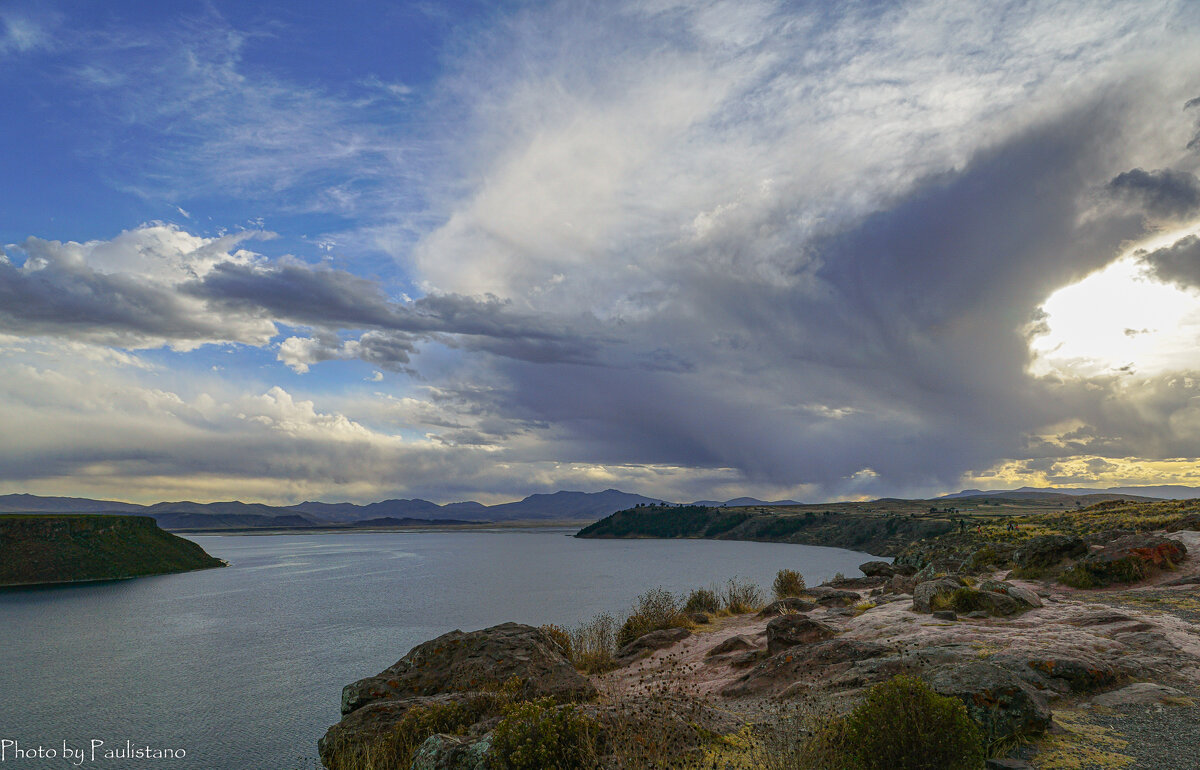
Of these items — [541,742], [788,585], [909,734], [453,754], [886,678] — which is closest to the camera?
[909,734]

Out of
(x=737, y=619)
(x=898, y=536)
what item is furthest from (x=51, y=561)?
(x=898, y=536)

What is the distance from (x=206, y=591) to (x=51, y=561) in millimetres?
45187

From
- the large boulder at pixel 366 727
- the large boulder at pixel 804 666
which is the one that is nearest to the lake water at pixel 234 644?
the large boulder at pixel 366 727

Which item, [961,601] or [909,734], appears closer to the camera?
[909,734]

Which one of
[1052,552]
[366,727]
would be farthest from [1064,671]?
[1052,552]

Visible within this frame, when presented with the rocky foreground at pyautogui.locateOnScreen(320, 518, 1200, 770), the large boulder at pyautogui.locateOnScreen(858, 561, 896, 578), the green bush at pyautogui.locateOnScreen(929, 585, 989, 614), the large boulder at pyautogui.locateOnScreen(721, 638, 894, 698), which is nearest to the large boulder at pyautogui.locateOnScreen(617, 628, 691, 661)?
the rocky foreground at pyautogui.locateOnScreen(320, 518, 1200, 770)

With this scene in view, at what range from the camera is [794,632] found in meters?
17.9

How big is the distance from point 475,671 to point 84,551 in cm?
12180

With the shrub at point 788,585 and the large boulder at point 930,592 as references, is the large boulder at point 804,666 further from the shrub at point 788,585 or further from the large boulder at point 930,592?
the shrub at point 788,585

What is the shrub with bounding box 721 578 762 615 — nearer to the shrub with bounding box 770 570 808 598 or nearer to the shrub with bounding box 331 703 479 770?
the shrub with bounding box 770 570 808 598

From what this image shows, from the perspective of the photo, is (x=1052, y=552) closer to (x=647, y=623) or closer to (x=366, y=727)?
(x=647, y=623)

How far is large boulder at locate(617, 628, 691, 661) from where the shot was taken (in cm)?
2305

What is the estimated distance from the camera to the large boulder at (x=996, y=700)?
915 cm

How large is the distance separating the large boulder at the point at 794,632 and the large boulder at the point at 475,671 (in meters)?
6.15
